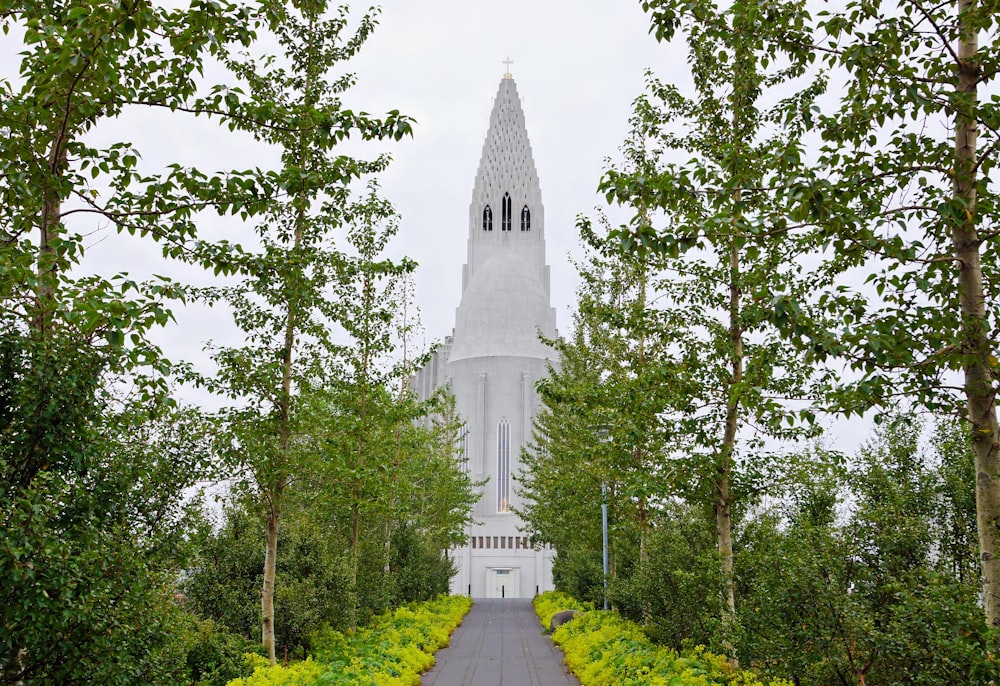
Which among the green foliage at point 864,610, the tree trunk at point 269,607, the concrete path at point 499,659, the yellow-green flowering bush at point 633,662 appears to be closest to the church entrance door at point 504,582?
the concrete path at point 499,659

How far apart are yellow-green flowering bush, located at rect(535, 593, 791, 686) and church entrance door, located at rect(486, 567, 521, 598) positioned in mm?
40629

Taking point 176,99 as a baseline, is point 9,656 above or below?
below

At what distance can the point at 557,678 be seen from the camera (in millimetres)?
15148

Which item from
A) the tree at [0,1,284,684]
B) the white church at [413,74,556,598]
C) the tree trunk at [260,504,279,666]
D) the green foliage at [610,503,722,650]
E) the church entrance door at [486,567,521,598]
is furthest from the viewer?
the white church at [413,74,556,598]

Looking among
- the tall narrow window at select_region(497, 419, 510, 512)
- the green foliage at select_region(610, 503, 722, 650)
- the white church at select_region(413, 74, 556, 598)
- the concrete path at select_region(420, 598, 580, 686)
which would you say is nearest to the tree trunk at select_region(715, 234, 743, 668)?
the green foliage at select_region(610, 503, 722, 650)

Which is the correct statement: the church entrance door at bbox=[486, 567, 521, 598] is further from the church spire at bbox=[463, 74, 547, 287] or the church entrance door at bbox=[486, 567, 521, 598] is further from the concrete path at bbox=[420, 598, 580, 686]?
the concrete path at bbox=[420, 598, 580, 686]

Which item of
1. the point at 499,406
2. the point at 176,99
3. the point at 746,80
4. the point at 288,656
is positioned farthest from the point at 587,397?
Answer: the point at 499,406

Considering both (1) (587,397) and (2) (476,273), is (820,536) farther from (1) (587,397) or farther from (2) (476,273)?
(2) (476,273)

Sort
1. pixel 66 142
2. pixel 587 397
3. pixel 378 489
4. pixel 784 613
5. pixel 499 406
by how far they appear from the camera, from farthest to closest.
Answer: pixel 499 406 < pixel 378 489 < pixel 587 397 < pixel 784 613 < pixel 66 142

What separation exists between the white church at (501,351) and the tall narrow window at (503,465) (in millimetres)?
74

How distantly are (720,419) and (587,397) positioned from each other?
2.18 m

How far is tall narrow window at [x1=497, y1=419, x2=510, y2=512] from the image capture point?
207 feet

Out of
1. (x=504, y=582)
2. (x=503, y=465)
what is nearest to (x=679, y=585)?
(x=504, y=582)

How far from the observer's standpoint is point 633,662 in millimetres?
12805
